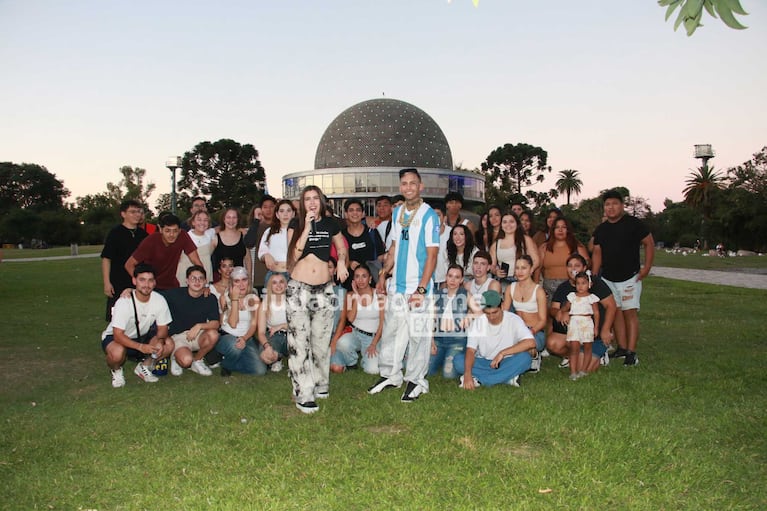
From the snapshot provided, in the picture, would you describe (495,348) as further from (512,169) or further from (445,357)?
(512,169)

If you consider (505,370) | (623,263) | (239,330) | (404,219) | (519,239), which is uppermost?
(404,219)

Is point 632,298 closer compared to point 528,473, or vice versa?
point 528,473

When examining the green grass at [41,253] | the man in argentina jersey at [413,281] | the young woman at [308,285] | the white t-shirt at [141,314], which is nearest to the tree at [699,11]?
the man in argentina jersey at [413,281]

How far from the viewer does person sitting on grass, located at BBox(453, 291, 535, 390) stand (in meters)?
5.29

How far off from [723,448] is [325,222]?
10.6ft

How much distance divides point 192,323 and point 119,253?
1.16 m

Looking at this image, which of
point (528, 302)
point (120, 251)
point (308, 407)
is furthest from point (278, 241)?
point (528, 302)

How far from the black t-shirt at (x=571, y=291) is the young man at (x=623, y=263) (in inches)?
18.9

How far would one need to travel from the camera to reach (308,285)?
4762mm

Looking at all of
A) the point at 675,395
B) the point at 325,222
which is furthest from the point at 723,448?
the point at 325,222

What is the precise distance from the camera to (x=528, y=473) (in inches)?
131

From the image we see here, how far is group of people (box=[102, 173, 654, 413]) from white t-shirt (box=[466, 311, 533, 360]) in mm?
13

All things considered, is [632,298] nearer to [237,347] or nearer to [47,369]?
[237,347]

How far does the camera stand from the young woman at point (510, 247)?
21.2 feet
